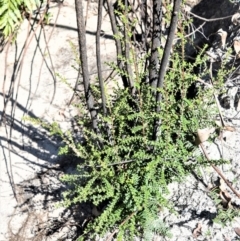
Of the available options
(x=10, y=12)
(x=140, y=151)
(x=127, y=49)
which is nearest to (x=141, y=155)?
(x=140, y=151)

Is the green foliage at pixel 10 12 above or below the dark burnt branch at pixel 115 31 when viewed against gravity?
above

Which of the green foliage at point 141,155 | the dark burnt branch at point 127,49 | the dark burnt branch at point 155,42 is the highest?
the dark burnt branch at point 127,49

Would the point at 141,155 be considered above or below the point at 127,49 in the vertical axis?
below

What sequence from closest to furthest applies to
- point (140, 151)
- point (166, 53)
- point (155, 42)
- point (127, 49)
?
point (166, 53)
point (155, 42)
point (127, 49)
point (140, 151)

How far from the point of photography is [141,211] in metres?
2.36

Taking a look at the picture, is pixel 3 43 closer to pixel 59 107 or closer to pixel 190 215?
pixel 59 107

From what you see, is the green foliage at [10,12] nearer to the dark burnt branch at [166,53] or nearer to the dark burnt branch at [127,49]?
the dark burnt branch at [127,49]

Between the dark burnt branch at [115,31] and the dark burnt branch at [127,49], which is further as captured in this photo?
the dark burnt branch at [127,49]

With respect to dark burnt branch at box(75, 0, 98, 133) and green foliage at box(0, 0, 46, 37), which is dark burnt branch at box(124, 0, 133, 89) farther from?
green foliage at box(0, 0, 46, 37)

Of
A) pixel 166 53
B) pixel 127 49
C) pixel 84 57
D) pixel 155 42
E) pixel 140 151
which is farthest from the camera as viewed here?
pixel 140 151

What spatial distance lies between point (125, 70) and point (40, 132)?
115 centimetres

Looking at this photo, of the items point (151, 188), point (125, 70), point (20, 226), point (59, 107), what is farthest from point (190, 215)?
point (59, 107)

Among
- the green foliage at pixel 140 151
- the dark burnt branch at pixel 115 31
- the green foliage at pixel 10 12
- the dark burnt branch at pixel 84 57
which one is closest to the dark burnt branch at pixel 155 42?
the green foliage at pixel 140 151

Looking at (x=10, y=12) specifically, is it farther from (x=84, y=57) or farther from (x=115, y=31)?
(x=84, y=57)
